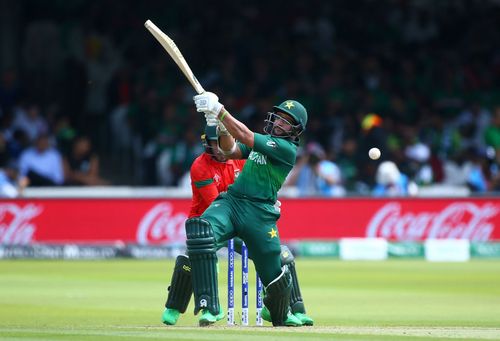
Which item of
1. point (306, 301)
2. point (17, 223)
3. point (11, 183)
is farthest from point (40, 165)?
point (306, 301)

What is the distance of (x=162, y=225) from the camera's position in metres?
17.5

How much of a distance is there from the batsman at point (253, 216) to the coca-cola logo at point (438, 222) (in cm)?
938

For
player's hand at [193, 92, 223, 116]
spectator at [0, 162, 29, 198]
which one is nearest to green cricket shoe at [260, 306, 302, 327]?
player's hand at [193, 92, 223, 116]

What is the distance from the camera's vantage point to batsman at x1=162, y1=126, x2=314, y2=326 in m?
8.62

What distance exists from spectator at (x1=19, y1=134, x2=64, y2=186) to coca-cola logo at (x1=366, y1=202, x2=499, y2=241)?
15.7 feet

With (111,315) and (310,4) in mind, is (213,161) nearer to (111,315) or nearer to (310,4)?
(111,315)

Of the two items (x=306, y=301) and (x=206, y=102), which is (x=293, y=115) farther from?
(x=306, y=301)

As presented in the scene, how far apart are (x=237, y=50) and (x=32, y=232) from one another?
5.56m

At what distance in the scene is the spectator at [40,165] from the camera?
59.4 feet

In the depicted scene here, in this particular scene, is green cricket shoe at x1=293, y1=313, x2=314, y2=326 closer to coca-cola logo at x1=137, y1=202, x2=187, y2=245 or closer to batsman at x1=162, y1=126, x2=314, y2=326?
batsman at x1=162, y1=126, x2=314, y2=326

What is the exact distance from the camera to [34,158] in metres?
18.2

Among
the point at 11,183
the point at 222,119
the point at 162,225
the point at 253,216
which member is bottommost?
the point at 253,216

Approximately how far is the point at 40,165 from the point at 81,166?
733 mm

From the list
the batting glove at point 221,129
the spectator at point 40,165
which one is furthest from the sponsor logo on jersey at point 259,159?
the spectator at point 40,165
